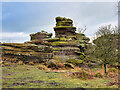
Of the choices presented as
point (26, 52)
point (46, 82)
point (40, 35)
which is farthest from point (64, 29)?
point (46, 82)

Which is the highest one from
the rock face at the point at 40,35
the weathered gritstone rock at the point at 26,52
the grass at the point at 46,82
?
the rock face at the point at 40,35

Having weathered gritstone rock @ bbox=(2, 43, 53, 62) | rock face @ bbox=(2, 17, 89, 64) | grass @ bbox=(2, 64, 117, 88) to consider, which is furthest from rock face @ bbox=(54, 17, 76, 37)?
grass @ bbox=(2, 64, 117, 88)

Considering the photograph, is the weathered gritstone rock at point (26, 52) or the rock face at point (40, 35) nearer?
the weathered gritstone rock at point (26, 52)

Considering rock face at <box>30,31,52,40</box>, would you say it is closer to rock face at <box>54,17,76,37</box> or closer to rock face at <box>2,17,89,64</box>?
rock face at <box>2,17,89,64</box>

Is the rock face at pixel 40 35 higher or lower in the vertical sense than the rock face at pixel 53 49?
higher

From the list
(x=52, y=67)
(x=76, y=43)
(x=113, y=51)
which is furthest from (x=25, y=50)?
(x=113, y=51)

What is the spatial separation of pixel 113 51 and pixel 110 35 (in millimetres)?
3320

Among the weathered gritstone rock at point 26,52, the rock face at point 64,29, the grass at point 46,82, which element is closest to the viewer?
the grass at point 46,82

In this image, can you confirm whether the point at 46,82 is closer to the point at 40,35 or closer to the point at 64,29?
the point at 64,29

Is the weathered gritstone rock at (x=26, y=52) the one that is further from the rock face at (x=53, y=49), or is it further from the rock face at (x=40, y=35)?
the rock face at (x=40, y=35)

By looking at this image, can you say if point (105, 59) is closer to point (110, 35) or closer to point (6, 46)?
point (110, 35)

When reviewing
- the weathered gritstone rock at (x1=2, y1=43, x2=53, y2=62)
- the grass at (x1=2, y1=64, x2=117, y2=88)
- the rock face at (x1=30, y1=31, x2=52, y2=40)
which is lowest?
the grass at (x1=2, y1=64, x2=117, y2=88)

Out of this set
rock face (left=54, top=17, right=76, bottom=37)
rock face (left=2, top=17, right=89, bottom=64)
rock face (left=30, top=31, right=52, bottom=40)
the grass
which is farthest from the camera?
rock face (left=30, top=31, right=52, bottom=40)

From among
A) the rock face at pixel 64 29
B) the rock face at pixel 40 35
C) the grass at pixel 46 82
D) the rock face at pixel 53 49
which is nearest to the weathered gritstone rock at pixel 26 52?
the rock face at pixel 53 49
